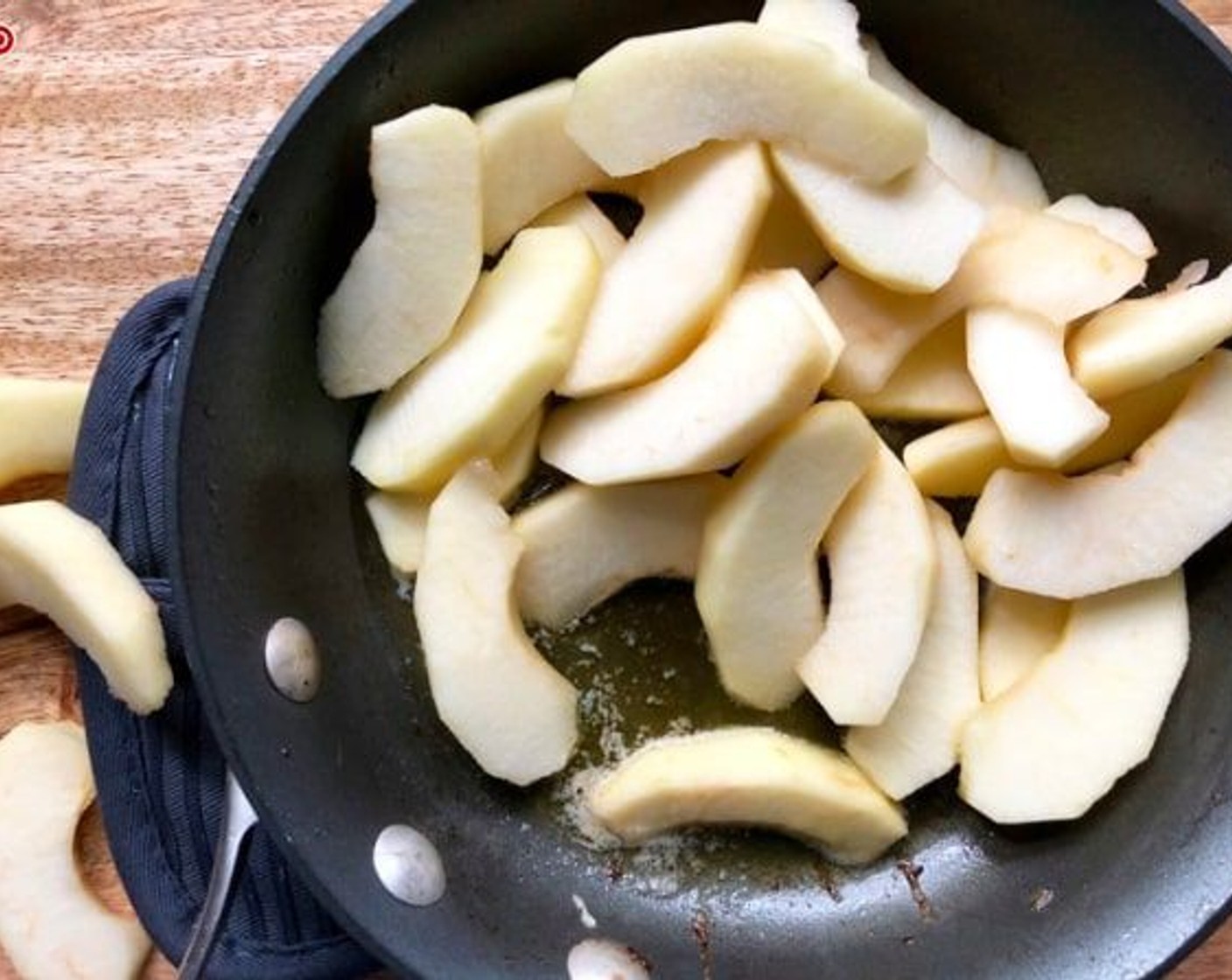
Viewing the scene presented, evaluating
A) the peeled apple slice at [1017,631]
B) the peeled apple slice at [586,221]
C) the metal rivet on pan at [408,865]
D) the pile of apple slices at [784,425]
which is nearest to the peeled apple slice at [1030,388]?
the pile of apple slices at [784,425]

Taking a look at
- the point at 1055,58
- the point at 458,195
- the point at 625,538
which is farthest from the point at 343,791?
the point at 1055,58

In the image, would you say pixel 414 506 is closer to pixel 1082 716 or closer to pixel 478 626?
pixel 478 626

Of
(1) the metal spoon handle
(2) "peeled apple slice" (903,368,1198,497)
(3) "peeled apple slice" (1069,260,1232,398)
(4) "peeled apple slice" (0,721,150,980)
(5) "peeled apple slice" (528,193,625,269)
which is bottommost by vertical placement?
(4) "peeled apple slice" (0,721,150,980)

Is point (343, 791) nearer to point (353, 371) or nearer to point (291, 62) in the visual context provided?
point (353, 371)

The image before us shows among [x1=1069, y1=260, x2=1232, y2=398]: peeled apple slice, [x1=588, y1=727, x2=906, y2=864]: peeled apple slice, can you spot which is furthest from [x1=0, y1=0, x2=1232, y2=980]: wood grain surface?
[x1=588, y1=727, x2=906, y2=864]: peeled apple slice

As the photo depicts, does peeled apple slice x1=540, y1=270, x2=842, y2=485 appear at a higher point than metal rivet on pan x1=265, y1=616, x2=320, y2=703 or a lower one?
higher

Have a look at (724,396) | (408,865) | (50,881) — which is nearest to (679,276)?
(724,396)

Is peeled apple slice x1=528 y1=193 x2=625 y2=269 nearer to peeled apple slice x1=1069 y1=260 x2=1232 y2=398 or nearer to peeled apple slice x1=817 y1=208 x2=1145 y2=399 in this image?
peeled apple slice x1=817 y1=208 x2=1145 y2=399
